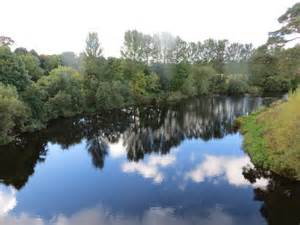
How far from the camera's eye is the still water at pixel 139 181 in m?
15.3

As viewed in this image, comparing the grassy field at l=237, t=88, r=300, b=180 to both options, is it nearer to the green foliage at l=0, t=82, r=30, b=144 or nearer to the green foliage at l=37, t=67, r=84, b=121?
the green foliage at l=0, t=82, r=30, b=144

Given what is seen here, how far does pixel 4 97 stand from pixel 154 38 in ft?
132

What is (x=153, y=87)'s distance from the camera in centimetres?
5841

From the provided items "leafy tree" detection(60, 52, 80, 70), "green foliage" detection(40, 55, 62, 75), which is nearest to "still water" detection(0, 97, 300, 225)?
"green foliage" detection(40, 55, 62, 75)

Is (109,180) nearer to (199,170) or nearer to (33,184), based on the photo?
(33,184)

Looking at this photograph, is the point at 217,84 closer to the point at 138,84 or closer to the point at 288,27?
the point at 138,84

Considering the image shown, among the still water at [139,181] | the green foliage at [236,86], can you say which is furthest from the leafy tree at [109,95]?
the green foliage at [236,86]

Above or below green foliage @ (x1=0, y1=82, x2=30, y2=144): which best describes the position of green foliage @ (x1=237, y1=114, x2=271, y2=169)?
below

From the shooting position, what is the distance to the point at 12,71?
3566cm

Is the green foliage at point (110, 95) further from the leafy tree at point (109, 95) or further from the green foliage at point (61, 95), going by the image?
the green foliage at point (61, 95)

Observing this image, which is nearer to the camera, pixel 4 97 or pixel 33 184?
pixel 33 184

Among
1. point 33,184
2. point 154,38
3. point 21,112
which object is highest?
point 154,38

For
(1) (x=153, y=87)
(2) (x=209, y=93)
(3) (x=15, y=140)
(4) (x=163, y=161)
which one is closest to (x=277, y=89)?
(2) (x=209, y=93)

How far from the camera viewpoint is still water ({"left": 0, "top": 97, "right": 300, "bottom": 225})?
50.3 feet
